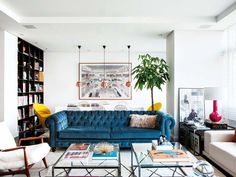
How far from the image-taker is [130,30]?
5.70m

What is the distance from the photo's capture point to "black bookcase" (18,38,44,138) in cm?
679

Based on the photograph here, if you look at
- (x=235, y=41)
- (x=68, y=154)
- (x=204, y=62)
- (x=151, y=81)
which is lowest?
(x=68, y=154)

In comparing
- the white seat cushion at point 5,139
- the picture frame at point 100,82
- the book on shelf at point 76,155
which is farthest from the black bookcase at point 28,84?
the book on shelf at point 76,155

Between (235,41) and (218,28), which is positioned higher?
(218,28)

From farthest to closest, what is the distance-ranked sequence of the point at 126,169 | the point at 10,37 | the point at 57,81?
the point at 57,81 < the point at 10,37 < the point at 126,169

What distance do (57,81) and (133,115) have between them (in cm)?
435

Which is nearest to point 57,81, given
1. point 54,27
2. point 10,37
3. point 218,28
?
point 10,37

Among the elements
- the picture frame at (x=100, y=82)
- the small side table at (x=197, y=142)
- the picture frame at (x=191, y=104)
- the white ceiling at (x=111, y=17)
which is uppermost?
the white ceiling at (x=111, y=17)

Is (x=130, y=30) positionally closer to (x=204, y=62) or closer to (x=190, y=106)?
(x=204, y=62)

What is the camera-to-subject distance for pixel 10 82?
6.00 metres

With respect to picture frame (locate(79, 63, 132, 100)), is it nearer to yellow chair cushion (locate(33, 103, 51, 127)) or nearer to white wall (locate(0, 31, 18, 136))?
yellow chair cushion (locate(33, 103, 51, 127))

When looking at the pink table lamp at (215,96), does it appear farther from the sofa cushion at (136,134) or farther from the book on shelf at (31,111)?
the book on shelf at (31,111)

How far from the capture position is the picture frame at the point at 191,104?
549cm

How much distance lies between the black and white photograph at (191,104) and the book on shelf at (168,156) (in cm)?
247
